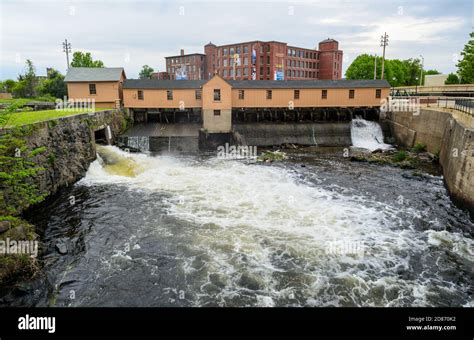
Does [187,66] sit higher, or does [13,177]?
[187,66]

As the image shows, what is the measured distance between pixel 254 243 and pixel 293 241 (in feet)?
4.98

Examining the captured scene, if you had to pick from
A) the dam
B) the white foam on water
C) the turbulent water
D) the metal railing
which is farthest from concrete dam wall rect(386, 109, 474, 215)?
the white foam on water

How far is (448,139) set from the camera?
24.0 meters

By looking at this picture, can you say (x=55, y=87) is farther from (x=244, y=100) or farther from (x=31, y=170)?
(x=31, y=170)

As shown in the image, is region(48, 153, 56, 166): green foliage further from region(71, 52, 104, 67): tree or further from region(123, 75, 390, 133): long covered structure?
region(71, 52, 104, 67): tree

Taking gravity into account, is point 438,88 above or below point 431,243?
above

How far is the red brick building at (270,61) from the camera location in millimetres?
86938

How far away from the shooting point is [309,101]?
3894 centimetres

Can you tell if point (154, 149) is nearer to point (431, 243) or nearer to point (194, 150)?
point (194, 150)

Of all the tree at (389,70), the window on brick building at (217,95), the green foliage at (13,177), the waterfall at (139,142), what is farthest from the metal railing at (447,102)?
the tree at (389,70)

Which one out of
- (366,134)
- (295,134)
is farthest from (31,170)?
(366,134)

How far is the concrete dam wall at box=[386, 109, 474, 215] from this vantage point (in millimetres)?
16469
